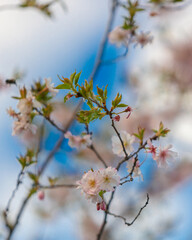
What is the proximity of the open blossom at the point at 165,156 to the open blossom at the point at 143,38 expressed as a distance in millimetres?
783

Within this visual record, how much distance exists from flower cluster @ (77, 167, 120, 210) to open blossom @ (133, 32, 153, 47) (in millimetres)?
921

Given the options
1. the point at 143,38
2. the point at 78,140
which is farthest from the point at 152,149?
the point at 143,38

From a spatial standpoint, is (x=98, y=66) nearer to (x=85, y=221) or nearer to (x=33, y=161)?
(x=33, y=161)

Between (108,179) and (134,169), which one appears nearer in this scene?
(108,179)

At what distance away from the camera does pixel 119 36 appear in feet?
5.13

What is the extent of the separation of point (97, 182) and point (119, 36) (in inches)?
38.2

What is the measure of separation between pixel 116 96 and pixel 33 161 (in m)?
0.56

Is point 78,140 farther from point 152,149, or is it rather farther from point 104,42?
point 104,42

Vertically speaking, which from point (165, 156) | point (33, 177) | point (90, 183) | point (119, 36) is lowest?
point (90, 183)

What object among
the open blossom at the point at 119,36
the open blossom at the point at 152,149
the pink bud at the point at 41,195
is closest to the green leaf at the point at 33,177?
the pink bud at the point at 41,195

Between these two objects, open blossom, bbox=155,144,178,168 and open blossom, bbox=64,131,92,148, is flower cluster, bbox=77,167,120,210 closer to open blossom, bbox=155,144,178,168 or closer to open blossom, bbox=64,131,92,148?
open blossom, bbox=155,144,178,168

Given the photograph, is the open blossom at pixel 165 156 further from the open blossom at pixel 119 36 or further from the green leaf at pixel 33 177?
the open blossom at pixel 119 36

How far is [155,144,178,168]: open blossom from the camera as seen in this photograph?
3.23 feet

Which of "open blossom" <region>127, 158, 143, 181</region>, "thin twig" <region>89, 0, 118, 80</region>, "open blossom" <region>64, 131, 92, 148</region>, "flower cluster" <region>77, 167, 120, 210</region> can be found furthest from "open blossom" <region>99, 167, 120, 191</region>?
"thin twig" <region>89, 0, 118, 80</region>
